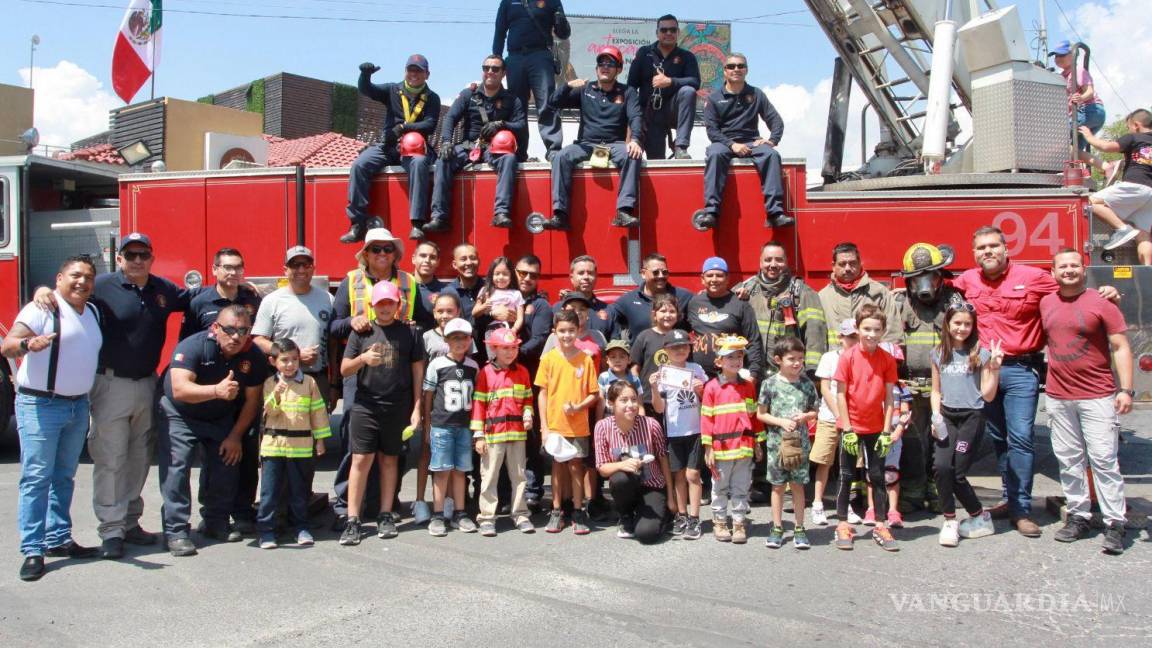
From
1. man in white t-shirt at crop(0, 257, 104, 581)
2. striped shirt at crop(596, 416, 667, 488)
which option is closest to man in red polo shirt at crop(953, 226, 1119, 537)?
striped shirt at crop(596, 416, 667, 488)

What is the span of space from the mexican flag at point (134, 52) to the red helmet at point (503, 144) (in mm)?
12813

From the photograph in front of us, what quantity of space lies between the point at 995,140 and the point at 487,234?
15.4ft

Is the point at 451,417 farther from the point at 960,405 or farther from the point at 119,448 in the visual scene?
the point at 960,405

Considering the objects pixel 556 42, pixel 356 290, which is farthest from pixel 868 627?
pixel 556 42

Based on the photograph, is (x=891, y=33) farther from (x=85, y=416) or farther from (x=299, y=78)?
(x=299, y=78)

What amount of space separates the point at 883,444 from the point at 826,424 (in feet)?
1.77

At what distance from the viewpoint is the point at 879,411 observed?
17.9ft

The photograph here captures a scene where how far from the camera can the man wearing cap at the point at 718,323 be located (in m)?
6.01

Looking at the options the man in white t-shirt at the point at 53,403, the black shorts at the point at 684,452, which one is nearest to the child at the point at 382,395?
the man in white t-shirt at the point at 53,403

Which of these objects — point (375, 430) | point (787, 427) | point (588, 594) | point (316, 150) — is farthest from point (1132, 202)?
point (316, 150)

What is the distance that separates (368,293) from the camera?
591 centimetres

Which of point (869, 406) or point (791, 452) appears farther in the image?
point (869, 406)

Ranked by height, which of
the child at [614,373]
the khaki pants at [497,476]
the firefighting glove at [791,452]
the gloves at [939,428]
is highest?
the child at [614,373]

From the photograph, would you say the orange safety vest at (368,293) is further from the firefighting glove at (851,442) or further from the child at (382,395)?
the firefighting glove at (851,442)
